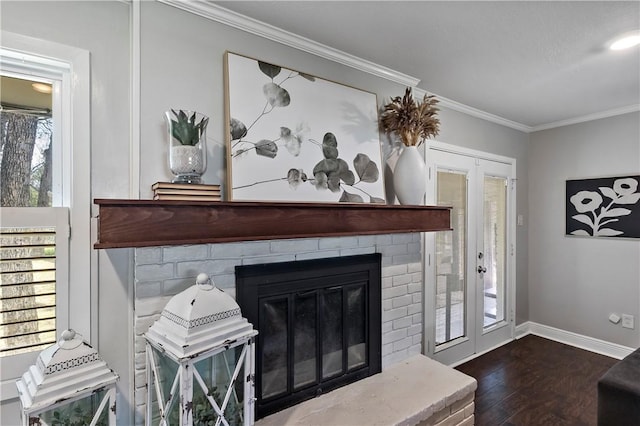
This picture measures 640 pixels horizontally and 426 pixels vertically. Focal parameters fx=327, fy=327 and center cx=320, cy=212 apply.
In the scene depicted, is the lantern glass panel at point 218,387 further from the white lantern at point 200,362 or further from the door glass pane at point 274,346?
the door glass pane at point 274,346

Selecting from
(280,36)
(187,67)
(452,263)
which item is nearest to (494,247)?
(452,263)

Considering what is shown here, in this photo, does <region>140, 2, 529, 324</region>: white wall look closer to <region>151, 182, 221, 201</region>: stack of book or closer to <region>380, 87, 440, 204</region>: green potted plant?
<region>151, 182, 221, 201</region>: stack of book

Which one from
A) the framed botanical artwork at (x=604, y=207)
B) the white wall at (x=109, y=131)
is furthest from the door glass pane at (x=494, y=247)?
the white wall at (x=109, y=131)

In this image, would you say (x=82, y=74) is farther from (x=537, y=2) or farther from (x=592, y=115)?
(x=592, y=115)

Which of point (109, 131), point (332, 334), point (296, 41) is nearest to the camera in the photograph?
point (109, 131)

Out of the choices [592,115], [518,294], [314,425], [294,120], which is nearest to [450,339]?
[518,294]

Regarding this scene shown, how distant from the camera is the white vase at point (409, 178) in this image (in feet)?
7.09

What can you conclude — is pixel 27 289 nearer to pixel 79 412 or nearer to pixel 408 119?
pixel 79 412

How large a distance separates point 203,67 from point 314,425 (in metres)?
1.87

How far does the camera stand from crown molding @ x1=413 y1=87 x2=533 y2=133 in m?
2.79

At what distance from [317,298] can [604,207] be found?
128 inches

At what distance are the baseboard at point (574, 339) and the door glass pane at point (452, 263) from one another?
126 centimetres

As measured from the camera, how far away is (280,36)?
1.84 meters

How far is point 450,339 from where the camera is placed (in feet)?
9.98
